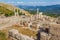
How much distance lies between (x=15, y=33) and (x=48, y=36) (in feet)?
9.12

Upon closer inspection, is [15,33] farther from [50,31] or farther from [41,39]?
[50,31]

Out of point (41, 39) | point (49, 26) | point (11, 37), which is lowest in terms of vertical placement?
point (11, 37)

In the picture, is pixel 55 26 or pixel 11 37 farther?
pixel 11 37

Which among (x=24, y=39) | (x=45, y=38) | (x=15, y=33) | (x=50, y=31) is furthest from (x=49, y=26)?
(x=15, y=33)

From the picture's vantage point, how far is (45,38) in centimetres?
773

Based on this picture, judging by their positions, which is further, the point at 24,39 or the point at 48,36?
the point at 24,39

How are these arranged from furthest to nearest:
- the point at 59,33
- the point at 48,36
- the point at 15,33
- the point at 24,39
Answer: the point at 15,33 → the point at 24,39 → the point at 48,36 → the point at 59,33

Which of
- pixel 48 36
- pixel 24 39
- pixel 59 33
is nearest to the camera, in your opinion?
pixel 59 33

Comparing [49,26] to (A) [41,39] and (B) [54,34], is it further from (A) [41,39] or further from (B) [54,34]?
(A) [41,39]

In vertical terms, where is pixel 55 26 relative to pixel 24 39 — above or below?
above

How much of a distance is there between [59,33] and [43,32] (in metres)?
1.01

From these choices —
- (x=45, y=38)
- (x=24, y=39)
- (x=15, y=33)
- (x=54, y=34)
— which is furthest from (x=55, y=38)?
(x=15, y=33)

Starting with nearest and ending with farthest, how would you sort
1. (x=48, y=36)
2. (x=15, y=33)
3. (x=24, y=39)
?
1. (x=48, y=36)
2. (x=24, y=39)
3. (x=15, y=33)

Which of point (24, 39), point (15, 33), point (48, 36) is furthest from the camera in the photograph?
point (15, 33)
